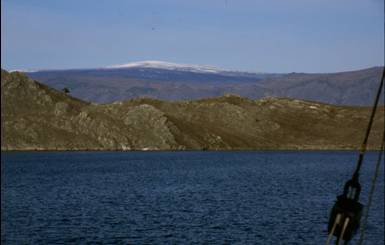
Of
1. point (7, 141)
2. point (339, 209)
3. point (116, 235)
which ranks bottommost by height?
point (7, 141)

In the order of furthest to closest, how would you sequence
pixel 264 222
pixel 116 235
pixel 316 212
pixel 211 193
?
pixel 211 193 < pixel 316 212 < pixel 264 222 < pixel 116 235

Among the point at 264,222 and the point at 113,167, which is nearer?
the point at 264,222

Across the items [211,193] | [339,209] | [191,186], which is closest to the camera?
[339,209]

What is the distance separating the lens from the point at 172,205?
7225 cm

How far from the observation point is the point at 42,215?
6247 cm

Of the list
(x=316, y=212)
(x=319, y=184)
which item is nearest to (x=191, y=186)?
(x=319, y=184)

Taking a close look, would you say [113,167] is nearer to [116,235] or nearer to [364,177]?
[364,177]

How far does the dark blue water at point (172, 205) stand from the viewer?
169 feet

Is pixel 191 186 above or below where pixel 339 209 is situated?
below

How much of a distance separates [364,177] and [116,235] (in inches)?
3101

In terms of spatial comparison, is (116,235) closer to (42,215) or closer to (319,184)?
(42,215)

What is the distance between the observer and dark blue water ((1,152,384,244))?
51406 mm

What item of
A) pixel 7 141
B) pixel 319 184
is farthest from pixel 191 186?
pixel 7 141

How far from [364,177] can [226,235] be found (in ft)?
247
